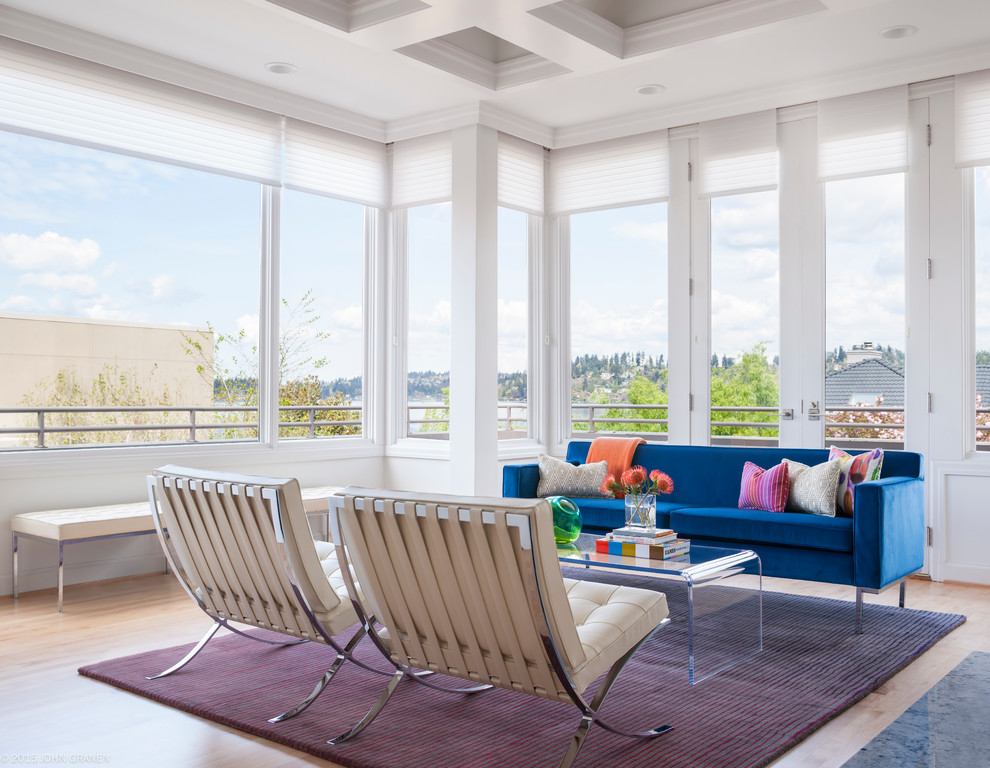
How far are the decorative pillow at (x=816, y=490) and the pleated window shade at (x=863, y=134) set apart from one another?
81.4 inches

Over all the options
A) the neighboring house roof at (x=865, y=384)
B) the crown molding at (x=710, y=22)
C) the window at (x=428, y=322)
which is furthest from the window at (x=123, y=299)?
the neighboring house roof at (x=865, y=384)

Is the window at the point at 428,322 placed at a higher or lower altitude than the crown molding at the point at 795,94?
lower

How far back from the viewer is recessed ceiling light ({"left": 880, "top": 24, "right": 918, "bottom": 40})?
4715mm

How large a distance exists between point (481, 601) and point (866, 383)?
154 inches

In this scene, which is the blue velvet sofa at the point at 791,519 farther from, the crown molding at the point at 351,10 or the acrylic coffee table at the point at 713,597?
the crown molding at the point at 351,10

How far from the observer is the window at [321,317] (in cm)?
617

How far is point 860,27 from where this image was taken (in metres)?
4.73

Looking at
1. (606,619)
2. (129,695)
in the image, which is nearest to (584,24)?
(606,619)

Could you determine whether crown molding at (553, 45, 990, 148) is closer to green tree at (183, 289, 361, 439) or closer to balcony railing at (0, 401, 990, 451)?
balcony railing at (0, 401, 990, 451)

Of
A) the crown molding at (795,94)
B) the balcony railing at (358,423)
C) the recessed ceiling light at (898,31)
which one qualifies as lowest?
the balcony railing at (358,423)

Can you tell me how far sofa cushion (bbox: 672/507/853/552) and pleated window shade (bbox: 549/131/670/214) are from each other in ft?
8.70

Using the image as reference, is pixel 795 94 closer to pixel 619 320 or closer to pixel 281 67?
pixel 619 320

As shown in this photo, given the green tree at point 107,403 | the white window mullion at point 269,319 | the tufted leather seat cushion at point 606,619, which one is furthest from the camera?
the white window mullion at point 269,319

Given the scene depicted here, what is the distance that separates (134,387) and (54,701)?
8.76 feet
